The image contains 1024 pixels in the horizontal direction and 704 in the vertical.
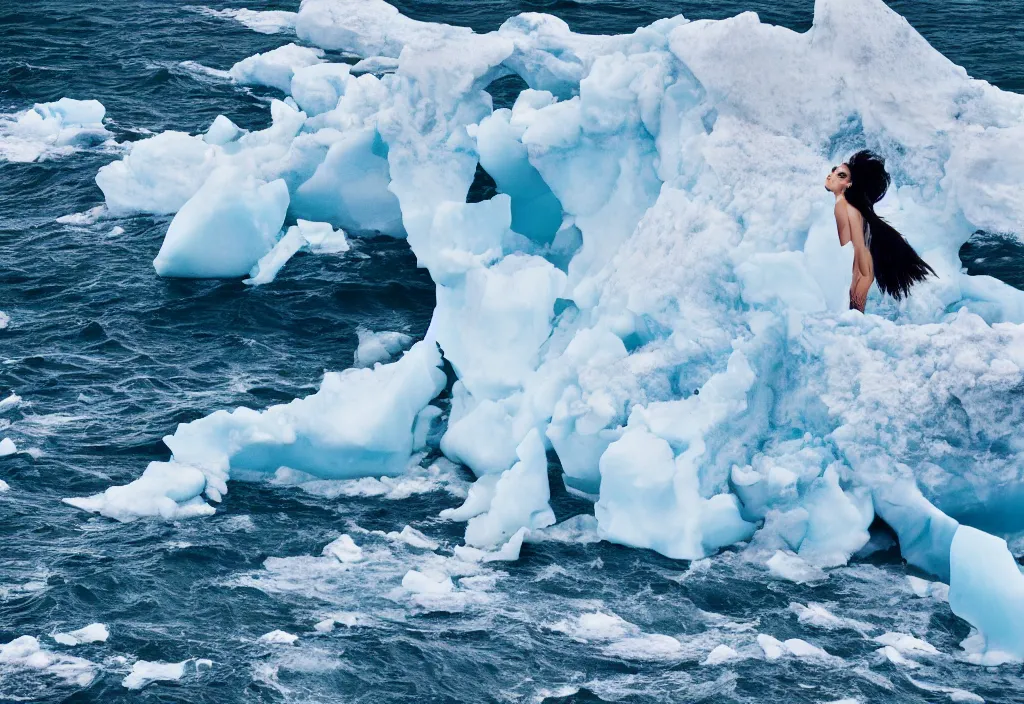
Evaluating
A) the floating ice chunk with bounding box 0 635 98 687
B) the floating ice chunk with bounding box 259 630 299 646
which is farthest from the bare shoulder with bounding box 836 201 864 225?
the floating ice chunk with bounding box 0 635 98 687

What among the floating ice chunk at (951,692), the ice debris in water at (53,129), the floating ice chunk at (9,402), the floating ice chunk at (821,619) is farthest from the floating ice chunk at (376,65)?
the floating ice chunk at (951,692)

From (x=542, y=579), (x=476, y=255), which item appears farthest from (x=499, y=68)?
(x=542, y=579)

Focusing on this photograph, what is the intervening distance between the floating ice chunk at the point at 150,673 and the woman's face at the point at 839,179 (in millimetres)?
5084

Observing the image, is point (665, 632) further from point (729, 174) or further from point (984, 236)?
point (984, 236)

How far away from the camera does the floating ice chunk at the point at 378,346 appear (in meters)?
10.5

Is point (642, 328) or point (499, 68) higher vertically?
point (499, 68)

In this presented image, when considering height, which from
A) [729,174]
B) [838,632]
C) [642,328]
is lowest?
[838,632]

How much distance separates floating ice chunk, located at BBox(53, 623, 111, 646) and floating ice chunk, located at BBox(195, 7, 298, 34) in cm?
1222

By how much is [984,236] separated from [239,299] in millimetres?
6294

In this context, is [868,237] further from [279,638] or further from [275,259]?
[275,259]

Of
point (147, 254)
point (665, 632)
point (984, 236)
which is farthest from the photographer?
point (147, 254)

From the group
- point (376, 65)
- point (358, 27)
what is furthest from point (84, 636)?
point (358, 27)

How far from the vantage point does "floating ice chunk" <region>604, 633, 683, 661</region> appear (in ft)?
24.3

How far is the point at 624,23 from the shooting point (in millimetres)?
17562
